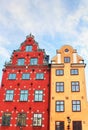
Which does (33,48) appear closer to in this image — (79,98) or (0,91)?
(0,91)

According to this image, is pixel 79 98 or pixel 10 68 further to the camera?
pixel 10 68

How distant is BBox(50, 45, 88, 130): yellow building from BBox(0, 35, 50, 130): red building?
1.19 m

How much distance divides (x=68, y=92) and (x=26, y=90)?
6507 mm

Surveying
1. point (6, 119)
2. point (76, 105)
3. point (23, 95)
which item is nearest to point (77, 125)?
point (76, 105)

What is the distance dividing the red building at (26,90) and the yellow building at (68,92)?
1192mm

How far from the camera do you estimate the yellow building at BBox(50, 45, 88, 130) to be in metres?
31.9

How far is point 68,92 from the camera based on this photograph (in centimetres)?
3375

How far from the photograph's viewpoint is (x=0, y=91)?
3512 centimetres

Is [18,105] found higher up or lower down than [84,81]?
lower down

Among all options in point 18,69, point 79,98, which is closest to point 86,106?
point 79,98

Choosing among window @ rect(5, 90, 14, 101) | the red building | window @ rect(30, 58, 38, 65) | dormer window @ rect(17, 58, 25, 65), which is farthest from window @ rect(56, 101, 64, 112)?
dormer window @ rect(17, 58, 25, 65)

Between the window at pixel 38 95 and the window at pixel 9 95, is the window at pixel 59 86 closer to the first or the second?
the window at pixel 38 95

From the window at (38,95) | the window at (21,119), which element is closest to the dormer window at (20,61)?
the window at (38,95)

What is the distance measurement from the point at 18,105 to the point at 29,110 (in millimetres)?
1866
